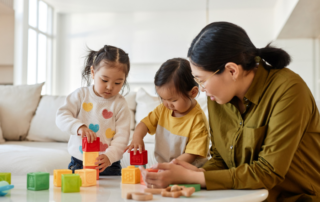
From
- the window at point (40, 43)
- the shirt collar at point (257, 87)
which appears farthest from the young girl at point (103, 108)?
the window at point (40, 43)

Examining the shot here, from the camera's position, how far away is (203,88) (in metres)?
1.11

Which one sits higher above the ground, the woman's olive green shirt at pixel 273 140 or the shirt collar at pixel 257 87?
the shirt collar at pixel 257 87

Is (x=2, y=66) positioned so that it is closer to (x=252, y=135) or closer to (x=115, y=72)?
(x=115, y=72)

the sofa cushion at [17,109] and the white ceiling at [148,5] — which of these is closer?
the sofa cushion at [17,109]

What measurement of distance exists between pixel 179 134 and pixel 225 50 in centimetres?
49

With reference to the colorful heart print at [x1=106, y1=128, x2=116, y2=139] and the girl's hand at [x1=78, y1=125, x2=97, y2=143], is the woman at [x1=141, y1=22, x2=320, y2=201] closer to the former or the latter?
the girl's hand at [x1=78, y1=125, x2=97, y2=143]

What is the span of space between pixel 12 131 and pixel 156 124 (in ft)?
5.67

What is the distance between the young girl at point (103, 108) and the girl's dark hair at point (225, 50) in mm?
458

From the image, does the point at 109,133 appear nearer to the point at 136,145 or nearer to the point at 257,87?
the point at 136,145

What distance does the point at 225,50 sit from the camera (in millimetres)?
1038

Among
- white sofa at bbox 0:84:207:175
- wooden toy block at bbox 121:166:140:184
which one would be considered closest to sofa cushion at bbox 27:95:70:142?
white sofa at bbox 0:84:207:175

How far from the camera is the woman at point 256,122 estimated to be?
3.09 ft

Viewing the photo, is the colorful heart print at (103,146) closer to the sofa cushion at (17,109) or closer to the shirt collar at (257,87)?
the shirt collar at (257,87)

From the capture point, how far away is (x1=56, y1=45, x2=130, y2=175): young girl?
4.61 feet
